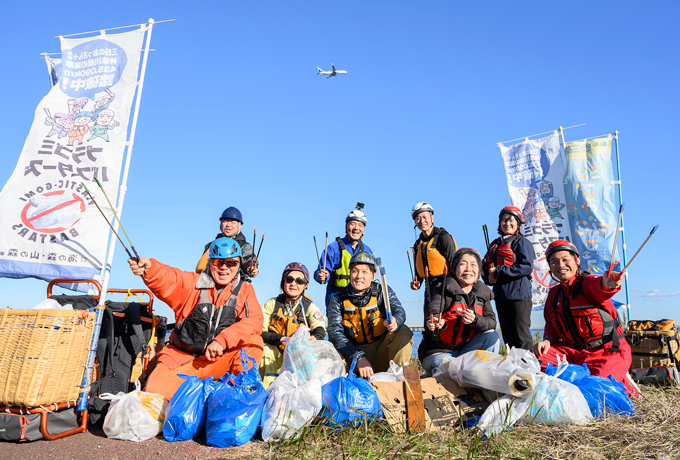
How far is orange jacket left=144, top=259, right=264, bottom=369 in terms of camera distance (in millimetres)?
3504

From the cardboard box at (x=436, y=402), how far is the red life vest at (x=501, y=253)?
209cm

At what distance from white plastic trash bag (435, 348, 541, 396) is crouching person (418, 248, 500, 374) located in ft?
2.01

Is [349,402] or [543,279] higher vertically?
[543,279]

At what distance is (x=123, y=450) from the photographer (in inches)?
108

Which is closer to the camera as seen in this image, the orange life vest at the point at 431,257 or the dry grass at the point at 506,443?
the dry grass at the point at 506,443

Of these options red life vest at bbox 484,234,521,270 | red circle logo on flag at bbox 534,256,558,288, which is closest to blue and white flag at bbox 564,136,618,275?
red circle logo on flag at bbox 534,256,558,288

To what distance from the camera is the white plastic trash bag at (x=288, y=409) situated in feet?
9.10

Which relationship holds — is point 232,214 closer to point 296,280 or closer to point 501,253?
point 296,280

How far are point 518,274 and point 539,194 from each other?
14.8ft

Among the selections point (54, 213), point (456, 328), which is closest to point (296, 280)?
point (456, 328)

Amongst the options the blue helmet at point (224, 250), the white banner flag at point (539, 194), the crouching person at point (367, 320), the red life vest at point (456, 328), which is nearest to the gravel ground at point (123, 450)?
the blue helmet at point (224, 250)

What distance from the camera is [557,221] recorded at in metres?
8.49

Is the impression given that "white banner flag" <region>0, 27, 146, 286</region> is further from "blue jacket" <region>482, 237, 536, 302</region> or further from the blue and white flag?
the blue and white flag

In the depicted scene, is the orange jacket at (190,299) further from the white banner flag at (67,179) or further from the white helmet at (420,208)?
the white helmet at (420,208)
